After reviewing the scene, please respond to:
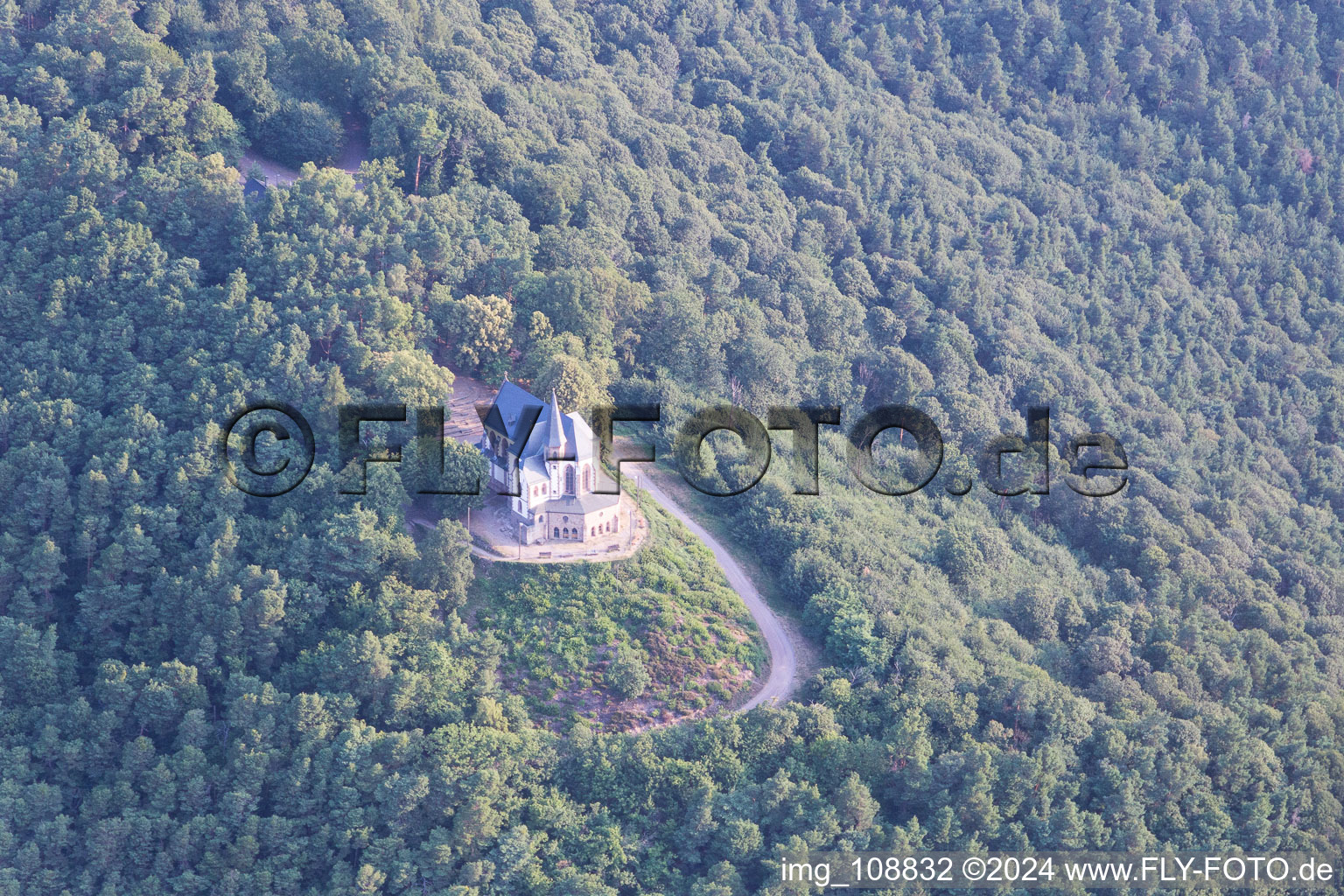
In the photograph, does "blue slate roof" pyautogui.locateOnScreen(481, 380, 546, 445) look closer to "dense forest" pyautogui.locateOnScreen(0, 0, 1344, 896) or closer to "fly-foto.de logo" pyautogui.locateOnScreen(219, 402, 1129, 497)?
"fly-foto.de logo" pyautogui.locateOnScreen(219, 402, 1129, 497)

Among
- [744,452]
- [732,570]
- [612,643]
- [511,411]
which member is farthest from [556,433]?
[744,452]

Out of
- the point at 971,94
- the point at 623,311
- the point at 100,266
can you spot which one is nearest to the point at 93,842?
the point at 100,266

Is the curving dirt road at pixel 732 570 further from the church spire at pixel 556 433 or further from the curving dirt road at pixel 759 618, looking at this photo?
Answer: the church spire at pixel 556 433

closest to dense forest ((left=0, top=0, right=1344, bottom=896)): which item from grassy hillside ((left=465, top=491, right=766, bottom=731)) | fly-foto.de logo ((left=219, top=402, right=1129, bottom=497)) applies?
grassy hillside ((left=465, top=491, right=766, bottom=731))

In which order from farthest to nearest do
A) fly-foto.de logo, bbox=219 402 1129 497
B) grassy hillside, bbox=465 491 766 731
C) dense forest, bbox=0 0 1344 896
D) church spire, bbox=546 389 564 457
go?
fly-foto.de logo, bbox=219 402 1129 497 < church spire, bbox=546 389 564 457 < grassy hillside, bbox=465 491 766 731 < dense forest, bbox=0 0 1344 896

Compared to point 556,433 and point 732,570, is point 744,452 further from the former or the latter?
point 556,433
